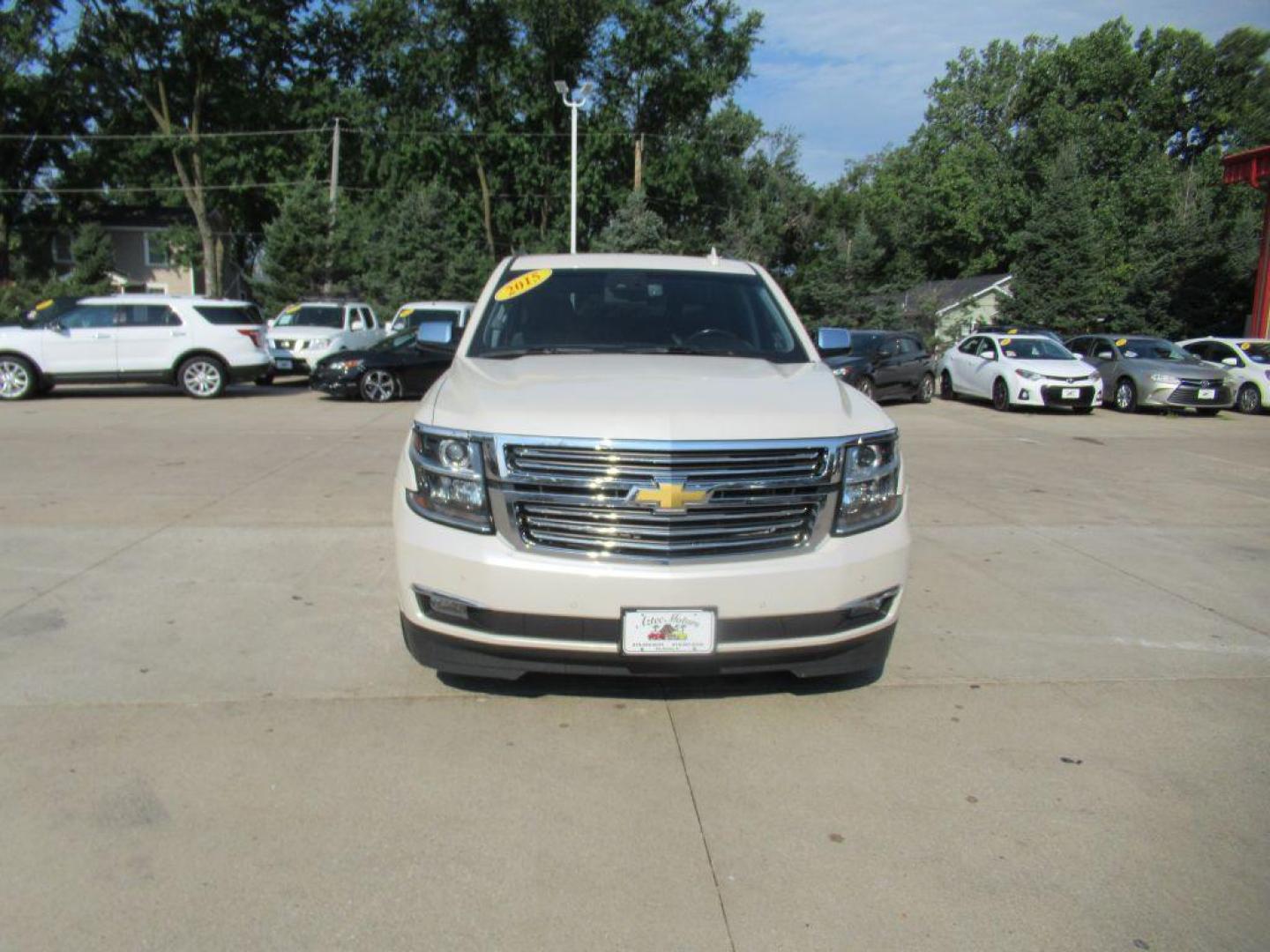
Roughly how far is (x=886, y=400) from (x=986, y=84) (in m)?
57.0

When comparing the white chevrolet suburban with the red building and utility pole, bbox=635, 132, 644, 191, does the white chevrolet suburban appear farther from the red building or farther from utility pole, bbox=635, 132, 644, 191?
utility pole, bbox=635, 132, 644, 191

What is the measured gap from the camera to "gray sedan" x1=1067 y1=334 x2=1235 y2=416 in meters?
19.2

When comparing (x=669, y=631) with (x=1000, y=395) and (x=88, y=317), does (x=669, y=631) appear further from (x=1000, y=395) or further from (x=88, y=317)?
(x=1000, y=395)

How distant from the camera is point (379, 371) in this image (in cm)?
1862

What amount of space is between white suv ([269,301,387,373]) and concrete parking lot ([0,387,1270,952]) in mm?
15995

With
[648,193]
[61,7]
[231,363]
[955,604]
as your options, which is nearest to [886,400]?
[231,363]

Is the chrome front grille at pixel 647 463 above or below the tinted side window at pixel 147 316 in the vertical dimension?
below

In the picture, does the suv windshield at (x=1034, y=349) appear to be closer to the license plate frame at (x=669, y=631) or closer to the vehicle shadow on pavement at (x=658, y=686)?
the vehicle shadow on pavement at (x=658, y=686)

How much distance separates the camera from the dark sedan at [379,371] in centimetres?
1848

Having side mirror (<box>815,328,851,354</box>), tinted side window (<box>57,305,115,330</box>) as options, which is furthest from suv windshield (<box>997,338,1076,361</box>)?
tinted side window (<box>57,305,115,330</box>)

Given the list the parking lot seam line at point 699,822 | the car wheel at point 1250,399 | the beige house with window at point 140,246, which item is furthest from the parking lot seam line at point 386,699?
the beige house with window at point 140,246

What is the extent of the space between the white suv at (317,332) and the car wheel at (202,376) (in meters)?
3.19

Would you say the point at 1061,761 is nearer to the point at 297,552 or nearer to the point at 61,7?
the point at 297,552

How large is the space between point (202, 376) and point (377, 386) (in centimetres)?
308
